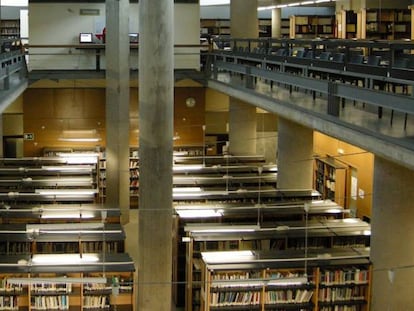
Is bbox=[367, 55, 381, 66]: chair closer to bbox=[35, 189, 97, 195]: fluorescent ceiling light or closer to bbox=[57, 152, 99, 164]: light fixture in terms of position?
bbox=[35, 189, 97, 195]: fluorescent ceiling light

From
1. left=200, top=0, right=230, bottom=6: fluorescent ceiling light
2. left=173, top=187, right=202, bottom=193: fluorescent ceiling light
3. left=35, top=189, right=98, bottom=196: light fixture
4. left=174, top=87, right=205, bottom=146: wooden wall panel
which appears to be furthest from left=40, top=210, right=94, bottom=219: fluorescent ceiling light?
left=200, top=0, right=230, bottom=6: fluorescent ceiling light

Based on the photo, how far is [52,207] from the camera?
11906mm

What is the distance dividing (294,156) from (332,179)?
2.84 meters

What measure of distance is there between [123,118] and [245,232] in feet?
20.4

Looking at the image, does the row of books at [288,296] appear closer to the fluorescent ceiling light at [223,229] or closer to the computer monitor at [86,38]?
the fluorescent ceiling light at [223,229]

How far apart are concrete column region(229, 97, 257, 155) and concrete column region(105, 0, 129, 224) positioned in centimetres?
318

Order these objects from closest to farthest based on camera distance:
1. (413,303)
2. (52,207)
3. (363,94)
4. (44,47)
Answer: (363,94) → (413,303) → (52,207) → (44,47)

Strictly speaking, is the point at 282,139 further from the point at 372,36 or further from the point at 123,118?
the point at 372,36

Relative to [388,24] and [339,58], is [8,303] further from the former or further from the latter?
[388,24]

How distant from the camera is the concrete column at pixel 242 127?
58.4 feet

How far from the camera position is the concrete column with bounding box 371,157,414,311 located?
898 centimetres

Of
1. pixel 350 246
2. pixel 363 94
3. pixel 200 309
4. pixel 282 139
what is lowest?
pixel 200 309

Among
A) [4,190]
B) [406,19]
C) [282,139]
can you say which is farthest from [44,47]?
[406,19]

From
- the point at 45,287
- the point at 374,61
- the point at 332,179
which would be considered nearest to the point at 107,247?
the point at 45,287
